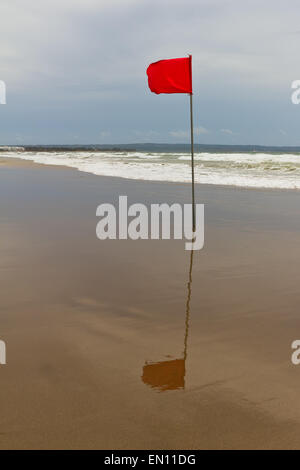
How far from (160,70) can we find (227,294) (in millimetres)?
5717

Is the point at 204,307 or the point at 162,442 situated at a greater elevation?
the point at 204,307

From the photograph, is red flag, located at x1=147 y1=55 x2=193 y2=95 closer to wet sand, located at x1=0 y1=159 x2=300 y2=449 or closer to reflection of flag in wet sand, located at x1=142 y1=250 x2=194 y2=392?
wet sand, located at x1=0 y1=159 x2=300 y2=449

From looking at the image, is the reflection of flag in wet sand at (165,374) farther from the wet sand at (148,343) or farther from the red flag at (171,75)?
the red flag at (171,75)

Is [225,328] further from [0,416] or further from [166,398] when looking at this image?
[0,416]

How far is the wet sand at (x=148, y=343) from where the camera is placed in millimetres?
2613

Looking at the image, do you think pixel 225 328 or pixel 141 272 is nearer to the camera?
pixel 225 328

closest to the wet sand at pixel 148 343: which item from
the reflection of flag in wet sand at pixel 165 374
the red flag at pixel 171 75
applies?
the reflection of flag in wet sand at pixel 165 374

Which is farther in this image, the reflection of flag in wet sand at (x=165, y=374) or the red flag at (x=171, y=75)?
the red flag at (x=171, y=75)

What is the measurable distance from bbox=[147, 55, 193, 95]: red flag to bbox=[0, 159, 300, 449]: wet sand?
3359mm

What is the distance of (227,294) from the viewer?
489 centimetres

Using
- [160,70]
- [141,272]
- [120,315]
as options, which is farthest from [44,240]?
[160,70]

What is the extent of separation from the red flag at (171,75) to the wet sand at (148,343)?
3359mm

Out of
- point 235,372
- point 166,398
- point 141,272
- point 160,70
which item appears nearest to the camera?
point 166,398

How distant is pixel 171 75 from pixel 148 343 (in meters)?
6.69
